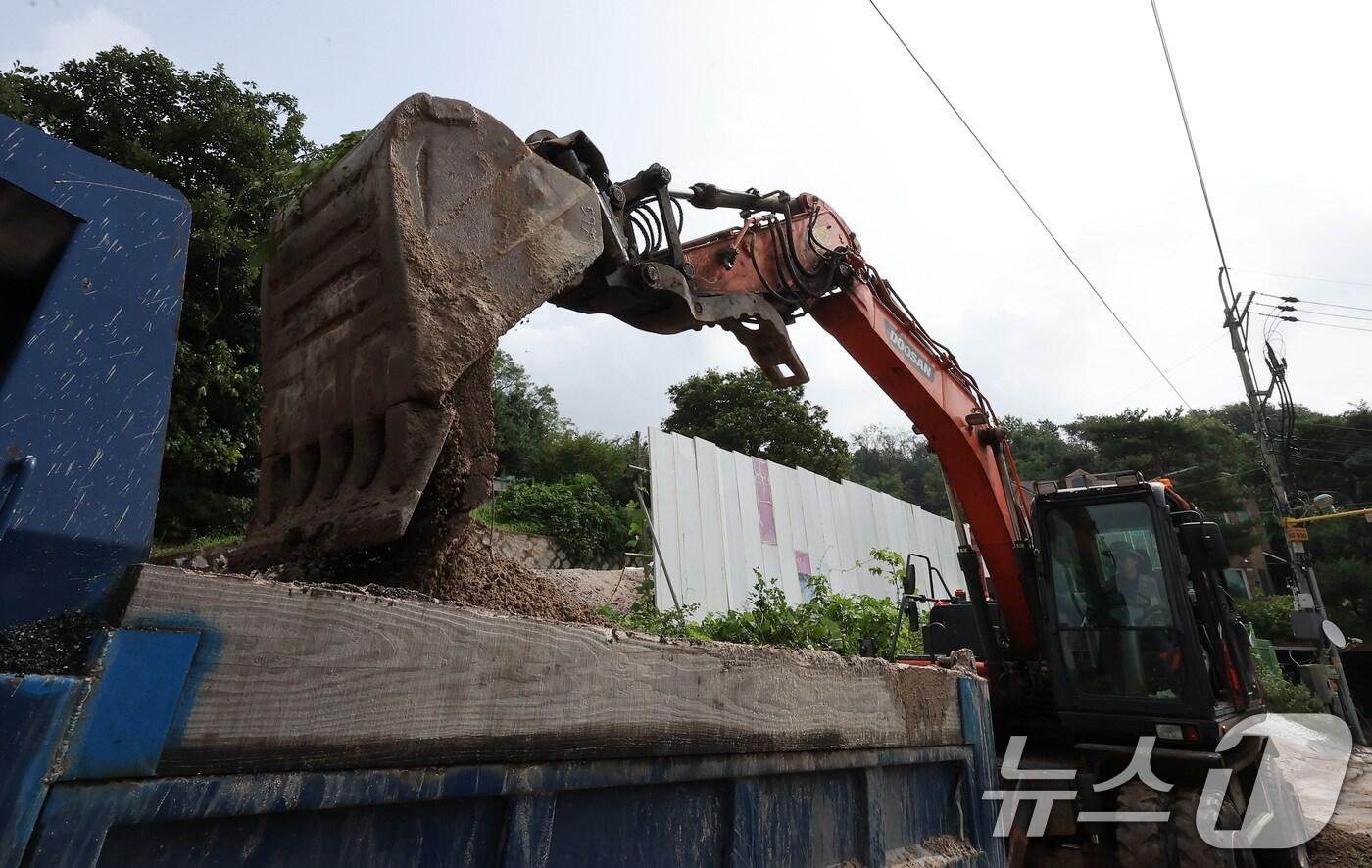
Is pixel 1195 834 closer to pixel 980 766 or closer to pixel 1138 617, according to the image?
pixel 1138 617

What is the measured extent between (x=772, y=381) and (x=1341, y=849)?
239 inches

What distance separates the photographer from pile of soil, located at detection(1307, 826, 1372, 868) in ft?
20.5

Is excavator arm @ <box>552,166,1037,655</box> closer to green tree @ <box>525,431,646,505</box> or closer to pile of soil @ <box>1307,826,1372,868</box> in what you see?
pile of soil @ <box>1307,826,1372,868</box>

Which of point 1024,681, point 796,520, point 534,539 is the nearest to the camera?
point 1024,681

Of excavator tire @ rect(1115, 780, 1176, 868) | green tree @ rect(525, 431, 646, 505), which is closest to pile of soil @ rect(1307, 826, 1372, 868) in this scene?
excavator tire @ rect(1115, 780, 1176, 868)

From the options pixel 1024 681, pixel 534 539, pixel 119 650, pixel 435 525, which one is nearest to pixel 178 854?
pixel 119 650

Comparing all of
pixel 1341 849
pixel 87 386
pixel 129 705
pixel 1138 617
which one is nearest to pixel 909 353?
pixel 1138 617

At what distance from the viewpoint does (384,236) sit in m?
2.05

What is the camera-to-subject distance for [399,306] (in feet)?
6.57

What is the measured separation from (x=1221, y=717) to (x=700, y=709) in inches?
158

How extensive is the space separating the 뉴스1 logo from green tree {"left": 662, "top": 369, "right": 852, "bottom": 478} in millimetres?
19020

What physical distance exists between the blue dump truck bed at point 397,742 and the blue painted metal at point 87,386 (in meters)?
0.17

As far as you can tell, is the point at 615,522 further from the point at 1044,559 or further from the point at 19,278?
the point at 19,278

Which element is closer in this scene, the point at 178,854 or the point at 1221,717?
the point at 178,854
